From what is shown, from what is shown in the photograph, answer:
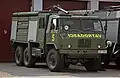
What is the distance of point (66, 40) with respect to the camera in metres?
18.8

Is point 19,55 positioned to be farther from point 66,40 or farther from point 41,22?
point 66,40

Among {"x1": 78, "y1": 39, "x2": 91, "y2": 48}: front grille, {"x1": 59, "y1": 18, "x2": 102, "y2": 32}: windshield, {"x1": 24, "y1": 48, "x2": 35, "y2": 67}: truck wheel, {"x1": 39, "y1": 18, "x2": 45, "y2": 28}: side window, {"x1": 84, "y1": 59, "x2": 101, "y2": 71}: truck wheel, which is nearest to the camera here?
{"x1": 78, "y1": 39, "x2": 91, "y2": 48}: front grille

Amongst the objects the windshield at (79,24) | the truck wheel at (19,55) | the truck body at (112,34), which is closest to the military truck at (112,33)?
the truck body at (112,34)

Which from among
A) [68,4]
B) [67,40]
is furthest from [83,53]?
[68,4]

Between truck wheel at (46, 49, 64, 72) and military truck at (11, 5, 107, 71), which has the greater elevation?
military truck at (11, 5, 107, 71)

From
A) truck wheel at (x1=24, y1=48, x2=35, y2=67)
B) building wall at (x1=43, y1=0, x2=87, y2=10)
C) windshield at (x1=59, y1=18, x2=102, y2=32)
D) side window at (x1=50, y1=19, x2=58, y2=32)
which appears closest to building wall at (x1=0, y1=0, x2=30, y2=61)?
building wall at (x1=43, y1=0, x2=87, y2=10)

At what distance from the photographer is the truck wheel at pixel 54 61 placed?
1880cm

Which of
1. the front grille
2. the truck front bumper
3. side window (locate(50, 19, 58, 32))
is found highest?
side window (locate(50, 19, 58, 32))

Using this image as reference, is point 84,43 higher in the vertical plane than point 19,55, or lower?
higher

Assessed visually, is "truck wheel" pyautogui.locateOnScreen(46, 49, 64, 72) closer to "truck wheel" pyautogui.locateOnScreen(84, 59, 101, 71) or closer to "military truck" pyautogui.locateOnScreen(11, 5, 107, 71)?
"military truck" pyautogui.locateOnScreen(11, 5, 107, 71)

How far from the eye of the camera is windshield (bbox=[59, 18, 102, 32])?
1916 centimetres

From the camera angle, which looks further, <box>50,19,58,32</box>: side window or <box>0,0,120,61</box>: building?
<box>0,0,120,61</box>: building

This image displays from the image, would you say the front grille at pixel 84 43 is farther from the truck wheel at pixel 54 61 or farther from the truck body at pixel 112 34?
the truck body at pixel 112 34

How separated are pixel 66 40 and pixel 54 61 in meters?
1.16
